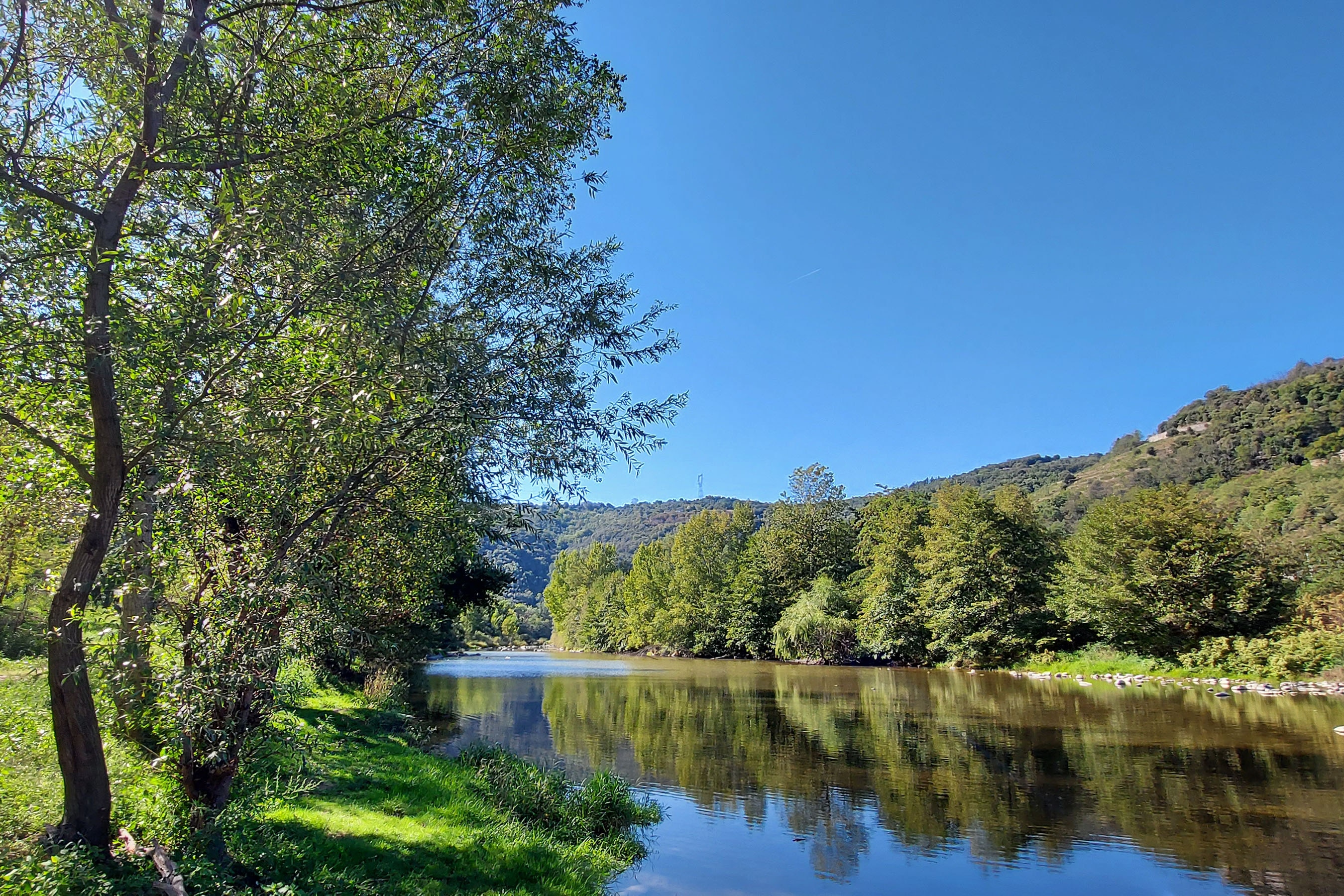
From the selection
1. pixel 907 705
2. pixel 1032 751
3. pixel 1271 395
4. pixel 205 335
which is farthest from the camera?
pixel 1271 395

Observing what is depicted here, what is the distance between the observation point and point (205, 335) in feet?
18.5

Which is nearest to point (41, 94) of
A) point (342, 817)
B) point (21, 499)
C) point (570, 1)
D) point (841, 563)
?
point (21, 499)

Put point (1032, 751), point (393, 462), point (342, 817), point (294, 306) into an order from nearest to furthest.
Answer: point (294, 306)
point (393, 462)
point (342, 817)
point (1032, 751)

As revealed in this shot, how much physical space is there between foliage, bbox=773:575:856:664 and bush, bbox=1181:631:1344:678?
82.2ft

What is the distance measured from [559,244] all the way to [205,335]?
4.09 m

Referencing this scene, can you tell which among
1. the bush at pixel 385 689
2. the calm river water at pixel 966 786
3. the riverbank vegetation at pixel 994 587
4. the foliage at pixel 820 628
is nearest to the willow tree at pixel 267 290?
the calm river water at pixel 966 786

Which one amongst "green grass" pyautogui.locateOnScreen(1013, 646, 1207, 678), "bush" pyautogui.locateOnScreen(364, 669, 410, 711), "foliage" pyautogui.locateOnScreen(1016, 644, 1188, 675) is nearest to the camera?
"bush" pyautogui.locateOnScreen(364, 669, 410, 711)

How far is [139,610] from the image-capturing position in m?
6.10

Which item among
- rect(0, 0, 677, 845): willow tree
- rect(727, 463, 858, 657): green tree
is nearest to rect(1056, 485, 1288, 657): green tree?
rect(727, 463, 858, 657): green tree

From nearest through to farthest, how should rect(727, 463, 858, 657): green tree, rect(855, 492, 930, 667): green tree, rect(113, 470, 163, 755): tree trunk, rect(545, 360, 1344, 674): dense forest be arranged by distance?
rect(113, 470, 163, 755): tree trunk
rect(545, 360, 1344, 674): dense forest
rect(855, 492, 930, 667): green tree
rect(727, 463, 858, 657): green tree

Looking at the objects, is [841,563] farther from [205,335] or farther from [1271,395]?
[1271,395]

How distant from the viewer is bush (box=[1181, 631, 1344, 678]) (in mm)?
31000

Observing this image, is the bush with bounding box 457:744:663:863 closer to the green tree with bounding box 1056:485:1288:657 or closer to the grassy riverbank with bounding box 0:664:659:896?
the grassy riverbank with bounding box 0:664:659:896

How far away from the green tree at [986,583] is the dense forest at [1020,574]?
0.45 ft
